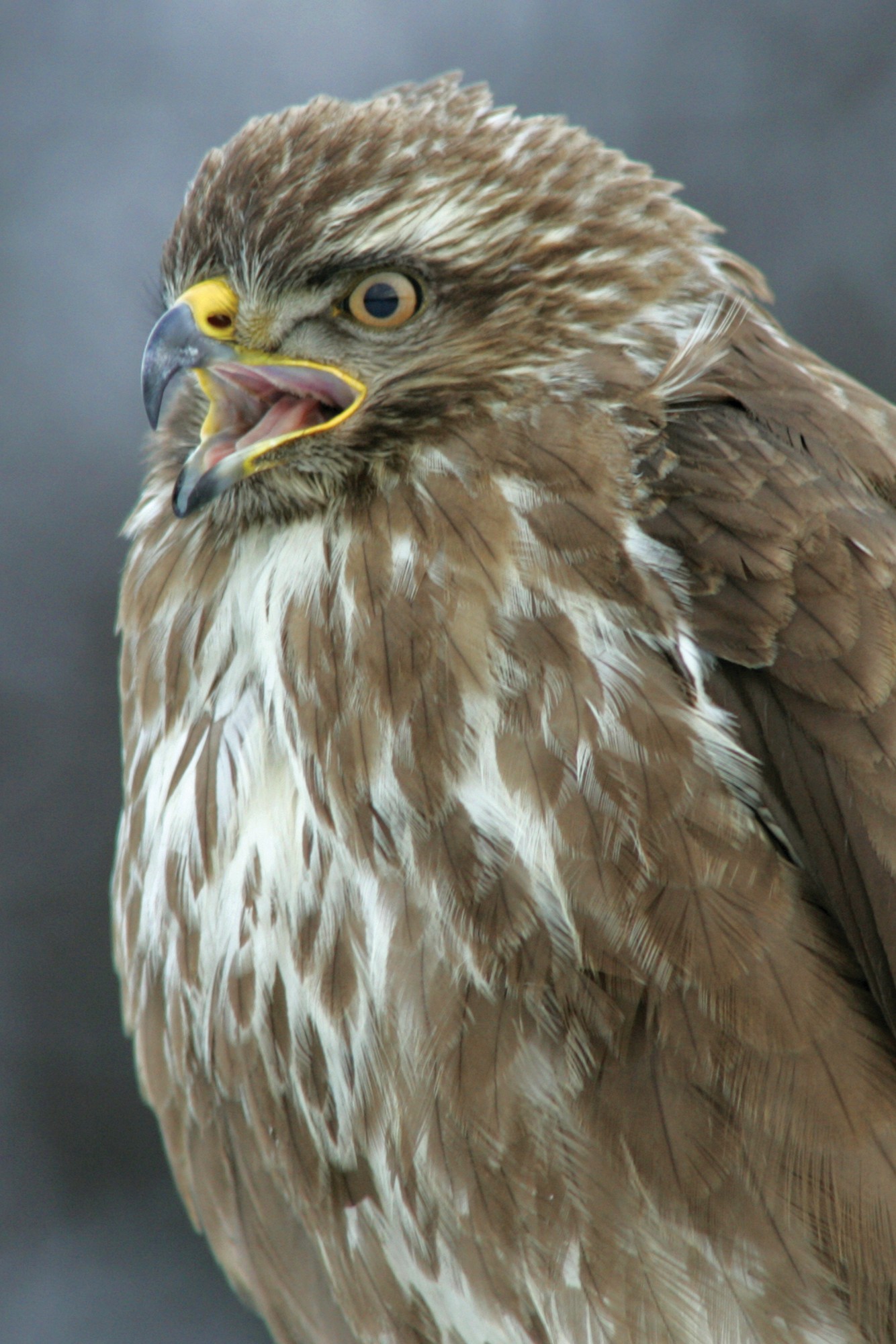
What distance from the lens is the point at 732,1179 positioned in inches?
44.0

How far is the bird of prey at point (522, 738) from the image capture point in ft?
3.66

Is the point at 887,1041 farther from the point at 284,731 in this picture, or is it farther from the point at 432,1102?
the point at 284,731

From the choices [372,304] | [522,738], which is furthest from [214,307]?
[522,738]

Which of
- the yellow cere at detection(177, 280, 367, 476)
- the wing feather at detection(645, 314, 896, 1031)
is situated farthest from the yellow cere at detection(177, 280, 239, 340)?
the wing feather at detection(645, 314, 896, 1031)

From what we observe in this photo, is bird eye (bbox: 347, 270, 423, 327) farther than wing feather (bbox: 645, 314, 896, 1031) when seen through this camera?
Yes

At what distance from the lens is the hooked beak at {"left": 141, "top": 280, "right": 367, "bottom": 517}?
1.26 m

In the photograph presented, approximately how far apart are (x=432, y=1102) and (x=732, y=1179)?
0.25 m

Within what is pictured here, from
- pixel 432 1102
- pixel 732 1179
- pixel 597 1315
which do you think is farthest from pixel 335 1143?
pixel 732 1179

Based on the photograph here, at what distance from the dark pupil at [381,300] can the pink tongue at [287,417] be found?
0.32ft

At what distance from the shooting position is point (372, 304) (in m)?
1.27

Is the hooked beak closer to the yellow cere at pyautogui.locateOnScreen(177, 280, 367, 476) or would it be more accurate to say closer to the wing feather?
the yellow cere at pyautogui.locateOnScreen(177, 280, 367, 476)

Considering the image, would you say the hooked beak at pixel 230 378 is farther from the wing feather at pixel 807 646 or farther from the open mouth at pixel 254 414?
the wing feather at pixel 807 646

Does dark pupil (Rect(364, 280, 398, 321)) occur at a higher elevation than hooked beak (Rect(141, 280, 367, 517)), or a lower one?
higher

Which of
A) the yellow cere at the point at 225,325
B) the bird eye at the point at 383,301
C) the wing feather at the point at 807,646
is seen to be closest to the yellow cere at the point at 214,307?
the yellow cere at the point at 225,325
